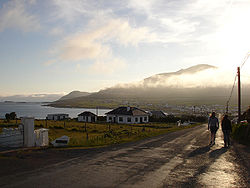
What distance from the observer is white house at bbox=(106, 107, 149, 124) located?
233 feet

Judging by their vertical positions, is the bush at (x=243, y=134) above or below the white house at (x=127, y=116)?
above

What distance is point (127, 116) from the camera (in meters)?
70.9

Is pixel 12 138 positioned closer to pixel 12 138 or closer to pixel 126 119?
pixel 12 138

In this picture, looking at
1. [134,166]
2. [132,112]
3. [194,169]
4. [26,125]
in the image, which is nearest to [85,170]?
[134,166]

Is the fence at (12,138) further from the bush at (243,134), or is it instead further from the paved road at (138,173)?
the bush at (243,134)

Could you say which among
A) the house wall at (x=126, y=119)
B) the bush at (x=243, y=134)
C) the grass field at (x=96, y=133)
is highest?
the bush at (x=243, y=134)

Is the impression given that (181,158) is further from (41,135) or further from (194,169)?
(41,135)

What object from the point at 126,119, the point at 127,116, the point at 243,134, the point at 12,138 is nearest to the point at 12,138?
the point at 12,138

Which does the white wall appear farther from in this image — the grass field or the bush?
the bush

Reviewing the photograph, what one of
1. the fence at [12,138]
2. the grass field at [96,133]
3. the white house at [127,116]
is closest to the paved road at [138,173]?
the fence at [12,138]

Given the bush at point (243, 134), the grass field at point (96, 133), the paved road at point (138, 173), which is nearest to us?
the paved road at point (138, 173)

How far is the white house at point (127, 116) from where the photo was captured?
7094 cm

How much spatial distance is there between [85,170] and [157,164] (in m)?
2.80

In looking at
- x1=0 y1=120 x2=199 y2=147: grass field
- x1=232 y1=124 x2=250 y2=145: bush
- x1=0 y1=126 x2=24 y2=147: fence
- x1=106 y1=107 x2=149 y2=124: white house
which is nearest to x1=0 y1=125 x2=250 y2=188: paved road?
x1=0 y1=126 x2=24 y2=147: fence
